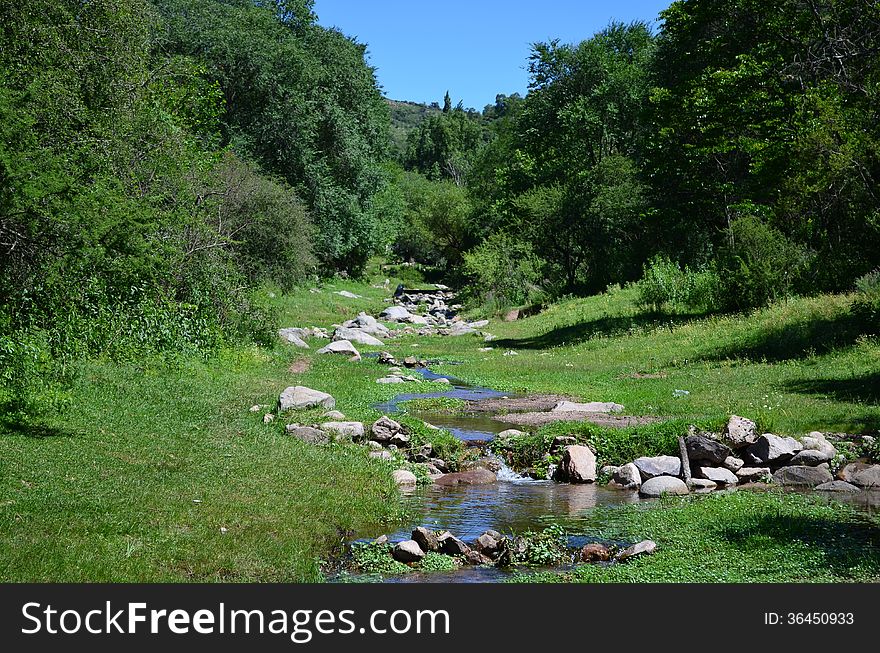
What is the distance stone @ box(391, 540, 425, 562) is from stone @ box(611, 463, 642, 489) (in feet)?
15.0

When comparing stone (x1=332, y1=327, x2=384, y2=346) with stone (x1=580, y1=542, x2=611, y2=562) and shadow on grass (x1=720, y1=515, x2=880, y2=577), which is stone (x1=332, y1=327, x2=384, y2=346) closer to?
stone (x1=580, y1=542, x2=611, y2=562)

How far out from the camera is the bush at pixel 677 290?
3078 centimetres

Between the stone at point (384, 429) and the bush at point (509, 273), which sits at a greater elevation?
the bush at point (509, 273)

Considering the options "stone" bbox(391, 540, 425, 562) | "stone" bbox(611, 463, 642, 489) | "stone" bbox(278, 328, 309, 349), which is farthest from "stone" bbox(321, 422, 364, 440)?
"stone" bbox(278, 328, 309, 349)

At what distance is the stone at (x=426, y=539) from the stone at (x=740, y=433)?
246 inches

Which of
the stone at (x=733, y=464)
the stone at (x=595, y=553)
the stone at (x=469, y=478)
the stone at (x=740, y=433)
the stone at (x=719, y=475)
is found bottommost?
the stone at (x=469, y=478)

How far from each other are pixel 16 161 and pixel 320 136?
131ft

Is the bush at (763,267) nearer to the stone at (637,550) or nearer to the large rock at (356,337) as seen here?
the large rock at (356,337)

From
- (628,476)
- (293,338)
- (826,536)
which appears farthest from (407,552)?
(293,338)

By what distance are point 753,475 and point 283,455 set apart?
703 centimetres

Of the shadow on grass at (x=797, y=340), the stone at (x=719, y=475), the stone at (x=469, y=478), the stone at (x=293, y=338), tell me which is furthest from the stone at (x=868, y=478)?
the stone at (x=293, y=338)

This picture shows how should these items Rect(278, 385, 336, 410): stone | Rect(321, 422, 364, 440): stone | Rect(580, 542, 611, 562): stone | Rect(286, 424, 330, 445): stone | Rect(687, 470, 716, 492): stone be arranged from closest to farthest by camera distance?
Rect(580, 542, 611, 562): stone → Rect(687, 470, 716, 492): stone → Rect(286, 424, 330, 445): stone → Rect(321, 422, 364, 440): stone → Rect(278, 385, 336, 410): stone

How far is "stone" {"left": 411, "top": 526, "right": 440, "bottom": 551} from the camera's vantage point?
9.27 m

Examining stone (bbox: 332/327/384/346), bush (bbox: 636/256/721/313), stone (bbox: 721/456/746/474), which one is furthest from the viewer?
stone (bbox: 332/327/384/346)
